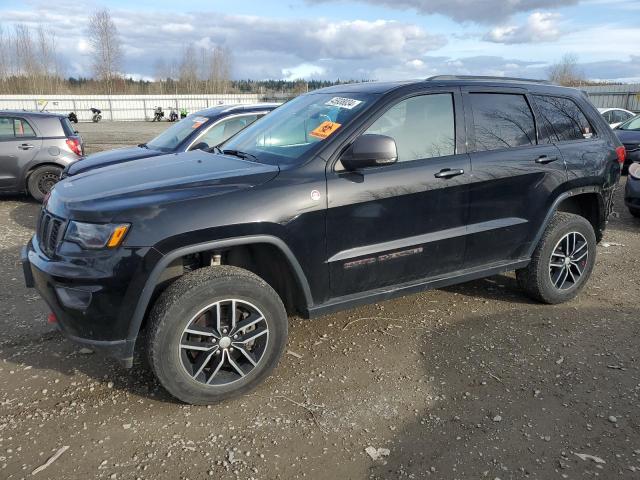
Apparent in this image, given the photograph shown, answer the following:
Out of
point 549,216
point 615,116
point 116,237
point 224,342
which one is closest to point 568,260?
point 549,216

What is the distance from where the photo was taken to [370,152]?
316 cm

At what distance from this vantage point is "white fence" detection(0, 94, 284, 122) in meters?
48.2

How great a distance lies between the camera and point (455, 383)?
332cm

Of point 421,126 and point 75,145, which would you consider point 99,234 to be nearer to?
point 421,126

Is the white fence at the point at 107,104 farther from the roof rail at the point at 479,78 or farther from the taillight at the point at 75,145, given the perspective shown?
the roof rail at the point at 479,78

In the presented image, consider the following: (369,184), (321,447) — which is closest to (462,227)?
(369,184)

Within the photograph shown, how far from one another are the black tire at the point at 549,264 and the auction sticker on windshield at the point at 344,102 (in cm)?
201

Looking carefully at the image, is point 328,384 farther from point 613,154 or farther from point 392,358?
point 613,154

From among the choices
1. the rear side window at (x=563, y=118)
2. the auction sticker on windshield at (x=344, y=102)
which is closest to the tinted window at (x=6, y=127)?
the auction sticker on windshield at (x=344, y=102)

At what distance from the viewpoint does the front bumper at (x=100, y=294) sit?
Answer: 272 centimetres

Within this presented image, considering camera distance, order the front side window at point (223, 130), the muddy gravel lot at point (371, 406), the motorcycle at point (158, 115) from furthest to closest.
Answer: the motorcycle at point (158, 115), the front side window at point (223, 130), the muddy gravel lot at point (371, 406)

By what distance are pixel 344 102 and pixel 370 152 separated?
73 cm

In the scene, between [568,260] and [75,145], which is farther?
[75,145]

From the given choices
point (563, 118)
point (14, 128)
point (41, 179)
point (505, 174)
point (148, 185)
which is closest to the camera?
point (148, 185)
